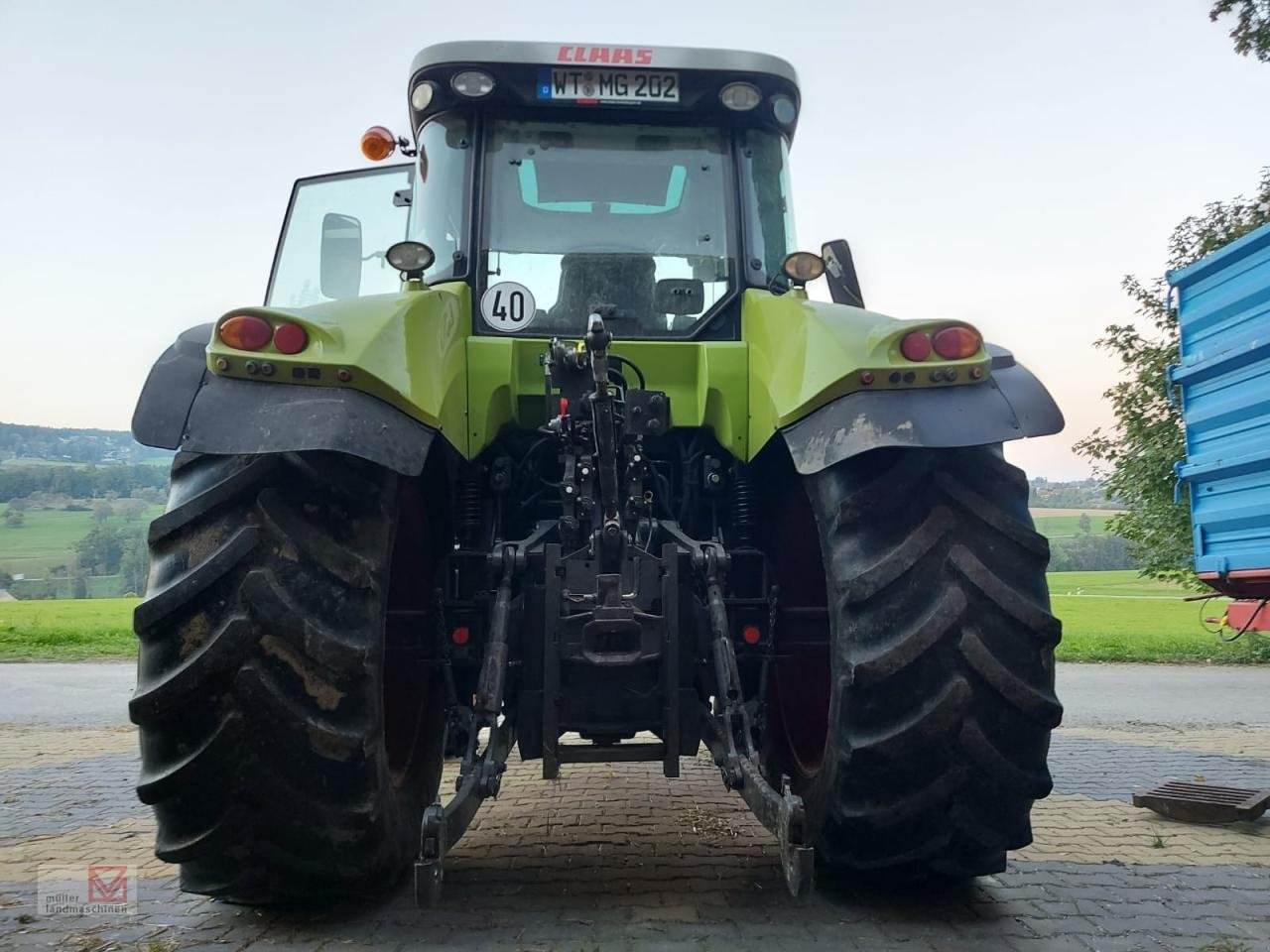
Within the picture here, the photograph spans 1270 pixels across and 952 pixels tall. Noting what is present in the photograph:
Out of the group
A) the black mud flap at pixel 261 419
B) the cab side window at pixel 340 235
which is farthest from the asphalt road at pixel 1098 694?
the black mud flap at pixel 261 419

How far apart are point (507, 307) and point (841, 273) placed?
137 cm

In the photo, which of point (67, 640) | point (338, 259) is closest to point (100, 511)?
point (67, 640)

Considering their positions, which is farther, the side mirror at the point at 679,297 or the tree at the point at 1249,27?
the tree at the point at 1249,27

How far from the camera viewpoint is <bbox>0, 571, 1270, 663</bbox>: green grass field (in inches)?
677

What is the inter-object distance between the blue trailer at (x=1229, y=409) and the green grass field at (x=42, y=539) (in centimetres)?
6218

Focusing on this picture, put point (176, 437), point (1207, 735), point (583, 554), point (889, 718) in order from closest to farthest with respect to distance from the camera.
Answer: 1. point (176, 437)
2. point (889, 718)
3. point (583, 554)
4. point (1207, 735)

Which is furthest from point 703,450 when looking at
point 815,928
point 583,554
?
point 815,928

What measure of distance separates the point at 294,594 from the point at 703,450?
5.77 ft

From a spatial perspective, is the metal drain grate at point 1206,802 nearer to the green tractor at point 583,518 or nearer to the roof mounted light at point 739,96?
the green tractor at point 583,518

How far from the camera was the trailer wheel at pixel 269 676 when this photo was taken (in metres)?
2.71

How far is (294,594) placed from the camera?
109 inches

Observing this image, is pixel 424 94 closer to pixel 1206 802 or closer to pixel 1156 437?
pixel 1206 802

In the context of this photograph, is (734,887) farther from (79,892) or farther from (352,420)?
(79,892)

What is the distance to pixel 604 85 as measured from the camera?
4082mm
